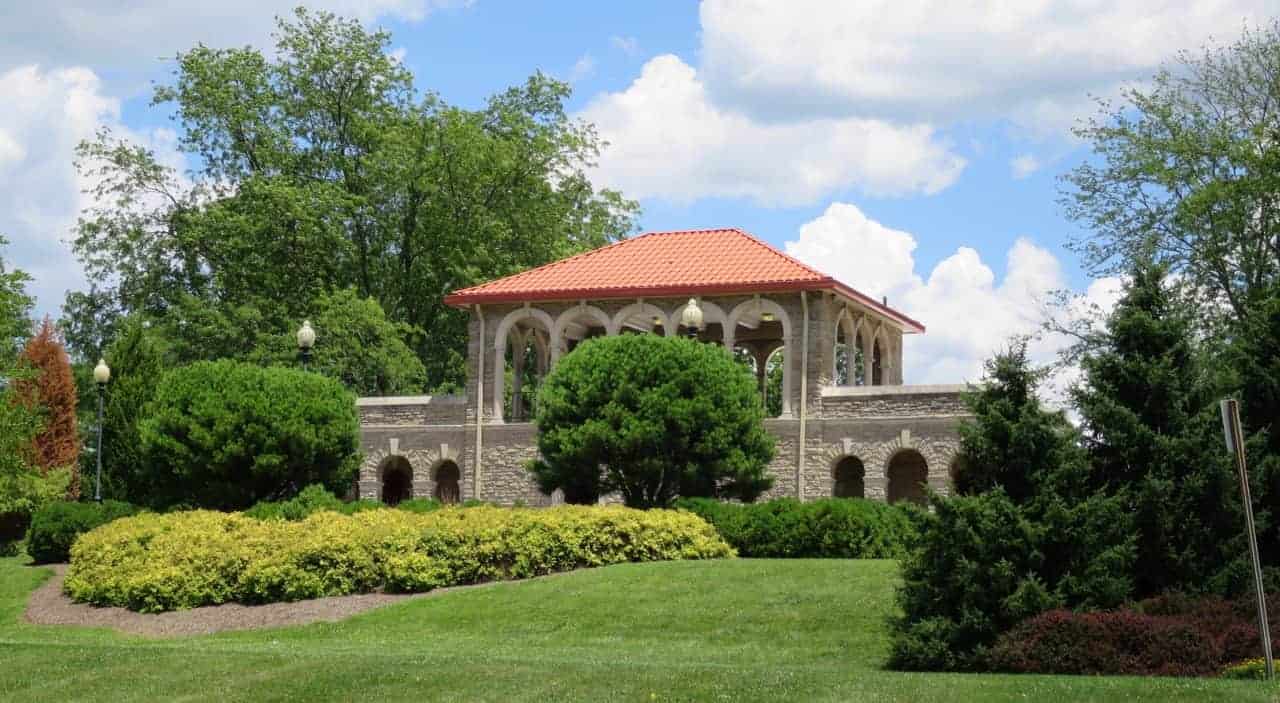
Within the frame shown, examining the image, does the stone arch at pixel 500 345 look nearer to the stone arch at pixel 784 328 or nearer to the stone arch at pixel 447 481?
the stone arch at pixel 447 481

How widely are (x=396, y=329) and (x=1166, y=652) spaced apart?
33.8 metres

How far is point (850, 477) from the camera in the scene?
37.9m

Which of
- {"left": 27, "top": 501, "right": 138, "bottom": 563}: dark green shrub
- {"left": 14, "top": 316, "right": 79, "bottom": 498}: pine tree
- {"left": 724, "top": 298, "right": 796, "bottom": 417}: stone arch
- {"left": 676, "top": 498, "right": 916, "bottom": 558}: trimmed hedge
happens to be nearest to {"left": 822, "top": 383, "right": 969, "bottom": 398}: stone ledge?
{"left": 724, "top": 298, "right": 796, "bottom": 417}: stone arch

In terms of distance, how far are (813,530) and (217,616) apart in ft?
30.5

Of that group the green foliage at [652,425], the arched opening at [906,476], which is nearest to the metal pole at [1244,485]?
the green foliage at [652,425]

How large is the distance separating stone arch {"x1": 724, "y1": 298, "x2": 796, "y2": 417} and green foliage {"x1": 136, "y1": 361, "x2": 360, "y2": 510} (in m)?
8.91

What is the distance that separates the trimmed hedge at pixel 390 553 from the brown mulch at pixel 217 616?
296 millimetres

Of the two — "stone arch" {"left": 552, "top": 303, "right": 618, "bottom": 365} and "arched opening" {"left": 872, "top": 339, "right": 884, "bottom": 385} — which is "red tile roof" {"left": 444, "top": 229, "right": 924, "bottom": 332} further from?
"arched opening" {"left": 872, "top": 339, "right": 884, "bottom": 385}

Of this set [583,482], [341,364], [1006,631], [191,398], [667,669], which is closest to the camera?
[667,669]

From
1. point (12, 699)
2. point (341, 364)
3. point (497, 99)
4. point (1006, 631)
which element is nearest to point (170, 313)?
point (341, 364)

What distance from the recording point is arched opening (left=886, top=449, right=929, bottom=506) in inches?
1427

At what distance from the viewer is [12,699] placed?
15.1 meters

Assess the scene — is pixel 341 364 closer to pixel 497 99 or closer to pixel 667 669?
pixel 497 99

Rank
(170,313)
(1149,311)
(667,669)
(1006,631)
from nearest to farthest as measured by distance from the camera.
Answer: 1. (667,669)
2. (1006,631)
3. (1149,311)
4. (170,313)
